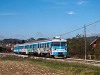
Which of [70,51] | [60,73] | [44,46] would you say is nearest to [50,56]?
[44,46]

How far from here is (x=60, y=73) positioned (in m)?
21.6

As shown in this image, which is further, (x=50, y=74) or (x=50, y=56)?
A: (x=50, y=56)

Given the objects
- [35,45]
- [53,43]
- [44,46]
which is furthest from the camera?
[35,45]

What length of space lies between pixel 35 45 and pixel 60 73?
37380mm

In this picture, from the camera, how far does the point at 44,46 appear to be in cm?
5138

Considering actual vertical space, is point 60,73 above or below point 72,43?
below

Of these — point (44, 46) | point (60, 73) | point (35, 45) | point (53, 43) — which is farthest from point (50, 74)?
point (35, 45)

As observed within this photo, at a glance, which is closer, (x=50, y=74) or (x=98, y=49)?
(x=50, y=74)

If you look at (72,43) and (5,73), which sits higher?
(72,43)

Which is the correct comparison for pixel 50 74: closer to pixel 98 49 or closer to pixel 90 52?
pixel 98 49

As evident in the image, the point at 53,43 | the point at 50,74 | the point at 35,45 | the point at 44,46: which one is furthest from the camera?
the point at 35,45

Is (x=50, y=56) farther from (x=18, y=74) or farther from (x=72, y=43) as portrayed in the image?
(x=18, y=74)

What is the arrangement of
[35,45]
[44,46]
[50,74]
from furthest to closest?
[35,45] < [44,46] < [50,74]

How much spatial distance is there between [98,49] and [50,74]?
32535mm
